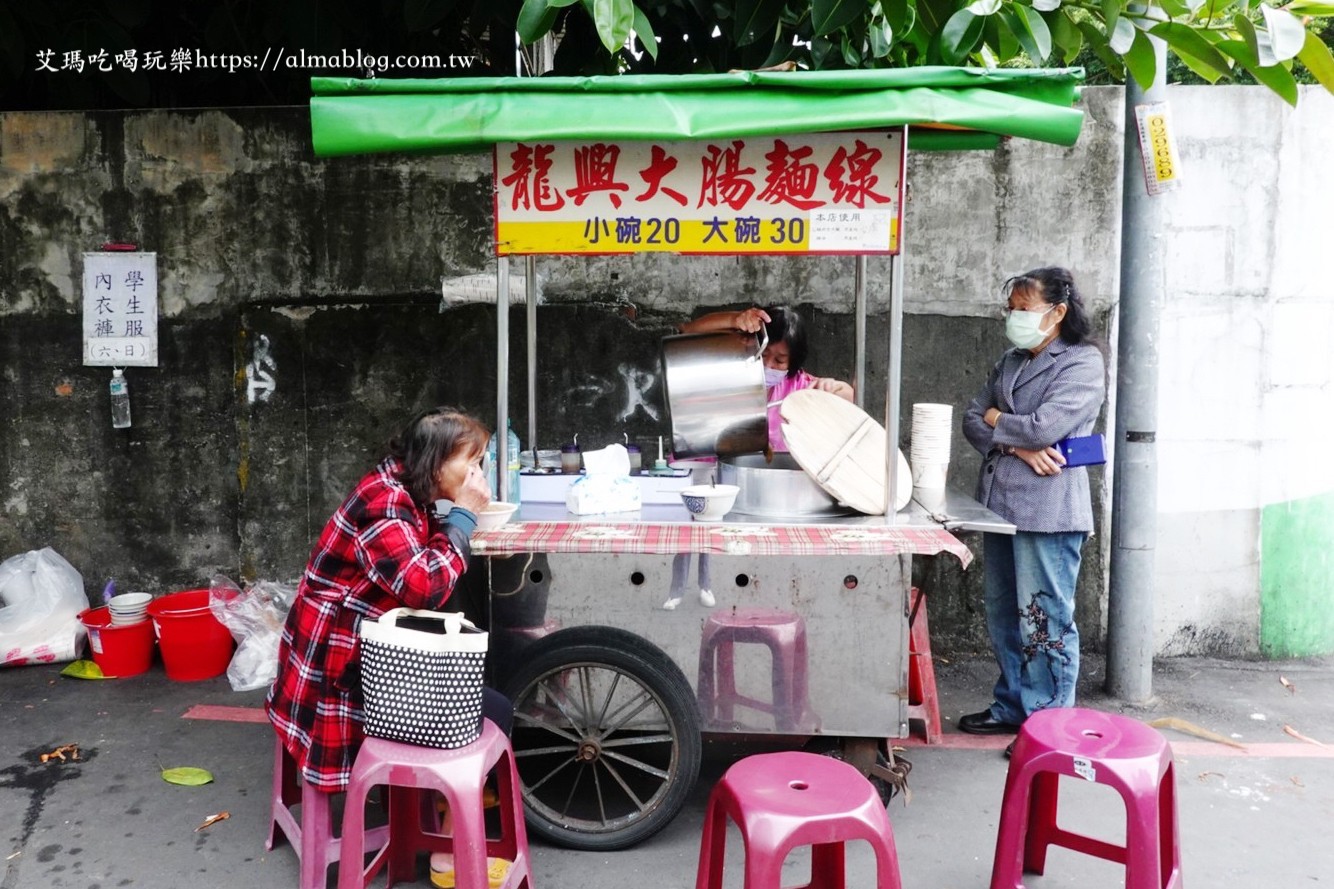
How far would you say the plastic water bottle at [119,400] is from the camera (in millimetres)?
5191

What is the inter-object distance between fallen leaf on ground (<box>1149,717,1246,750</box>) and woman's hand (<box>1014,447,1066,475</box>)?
1.36 metres

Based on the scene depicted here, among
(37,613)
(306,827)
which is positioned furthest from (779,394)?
(37,613)

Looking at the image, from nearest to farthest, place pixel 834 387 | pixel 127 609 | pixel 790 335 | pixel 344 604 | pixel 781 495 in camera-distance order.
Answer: pixel 344 604, pixel 781 495, pixel 834 387, pixel 790 335, pixel 127 609

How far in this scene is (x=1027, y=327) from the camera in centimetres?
388

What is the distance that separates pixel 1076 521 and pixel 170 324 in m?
4.56

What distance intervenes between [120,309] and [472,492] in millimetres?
3329

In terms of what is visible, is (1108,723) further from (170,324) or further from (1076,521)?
(170,324)

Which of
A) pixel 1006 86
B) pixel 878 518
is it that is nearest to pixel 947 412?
pixel 878 518

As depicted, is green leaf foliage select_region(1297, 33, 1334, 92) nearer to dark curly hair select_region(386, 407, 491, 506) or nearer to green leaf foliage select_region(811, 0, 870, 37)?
green leaf foliage select_region(811, 0, 870, 37)

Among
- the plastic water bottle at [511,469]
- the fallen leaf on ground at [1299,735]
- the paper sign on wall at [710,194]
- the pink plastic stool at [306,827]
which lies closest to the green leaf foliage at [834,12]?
the paper sign on wall at [710,194]

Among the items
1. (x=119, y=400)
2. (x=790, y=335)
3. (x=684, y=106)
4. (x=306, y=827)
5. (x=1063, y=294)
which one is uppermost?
(x=684, y=106)

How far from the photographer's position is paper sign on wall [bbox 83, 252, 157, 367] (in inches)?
204

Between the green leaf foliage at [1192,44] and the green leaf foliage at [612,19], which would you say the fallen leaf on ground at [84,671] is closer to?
the green leaf foliage at [612,19]

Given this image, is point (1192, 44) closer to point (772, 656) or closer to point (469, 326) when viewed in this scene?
point (772, 656)
